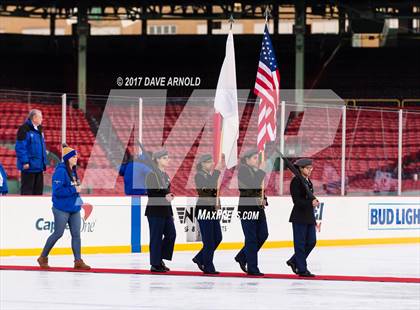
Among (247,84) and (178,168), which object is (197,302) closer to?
(178,168)

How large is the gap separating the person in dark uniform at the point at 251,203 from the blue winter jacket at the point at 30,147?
4.80 meters

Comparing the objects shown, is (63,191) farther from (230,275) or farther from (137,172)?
(230,275)

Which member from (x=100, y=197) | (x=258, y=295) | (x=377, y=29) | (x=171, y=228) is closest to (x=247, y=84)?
(x=377, y=29)

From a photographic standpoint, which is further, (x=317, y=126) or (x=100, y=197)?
(x=317, y=126)

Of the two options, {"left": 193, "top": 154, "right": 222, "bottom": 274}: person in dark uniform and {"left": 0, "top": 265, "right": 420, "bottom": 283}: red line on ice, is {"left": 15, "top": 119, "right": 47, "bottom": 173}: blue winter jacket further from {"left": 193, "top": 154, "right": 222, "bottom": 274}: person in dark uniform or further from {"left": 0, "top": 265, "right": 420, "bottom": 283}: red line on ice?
{"left": 193, "top": 154, "right": 222, "bottom": 274}: person in dark uniform

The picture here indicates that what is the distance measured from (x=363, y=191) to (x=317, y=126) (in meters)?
1.75

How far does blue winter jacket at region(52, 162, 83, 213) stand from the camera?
1630 cm

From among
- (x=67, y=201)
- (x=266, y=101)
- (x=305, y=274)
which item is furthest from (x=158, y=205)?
(x=266, y=101)

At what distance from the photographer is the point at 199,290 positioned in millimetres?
13500

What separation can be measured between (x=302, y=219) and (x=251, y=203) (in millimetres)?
743

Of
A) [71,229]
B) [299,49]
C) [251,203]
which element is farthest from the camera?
[299,49]

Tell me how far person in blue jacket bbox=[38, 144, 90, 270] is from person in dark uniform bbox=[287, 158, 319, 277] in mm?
2980

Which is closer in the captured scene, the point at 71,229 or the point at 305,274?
the point at 305,274

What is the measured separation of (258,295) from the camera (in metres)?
13.0
